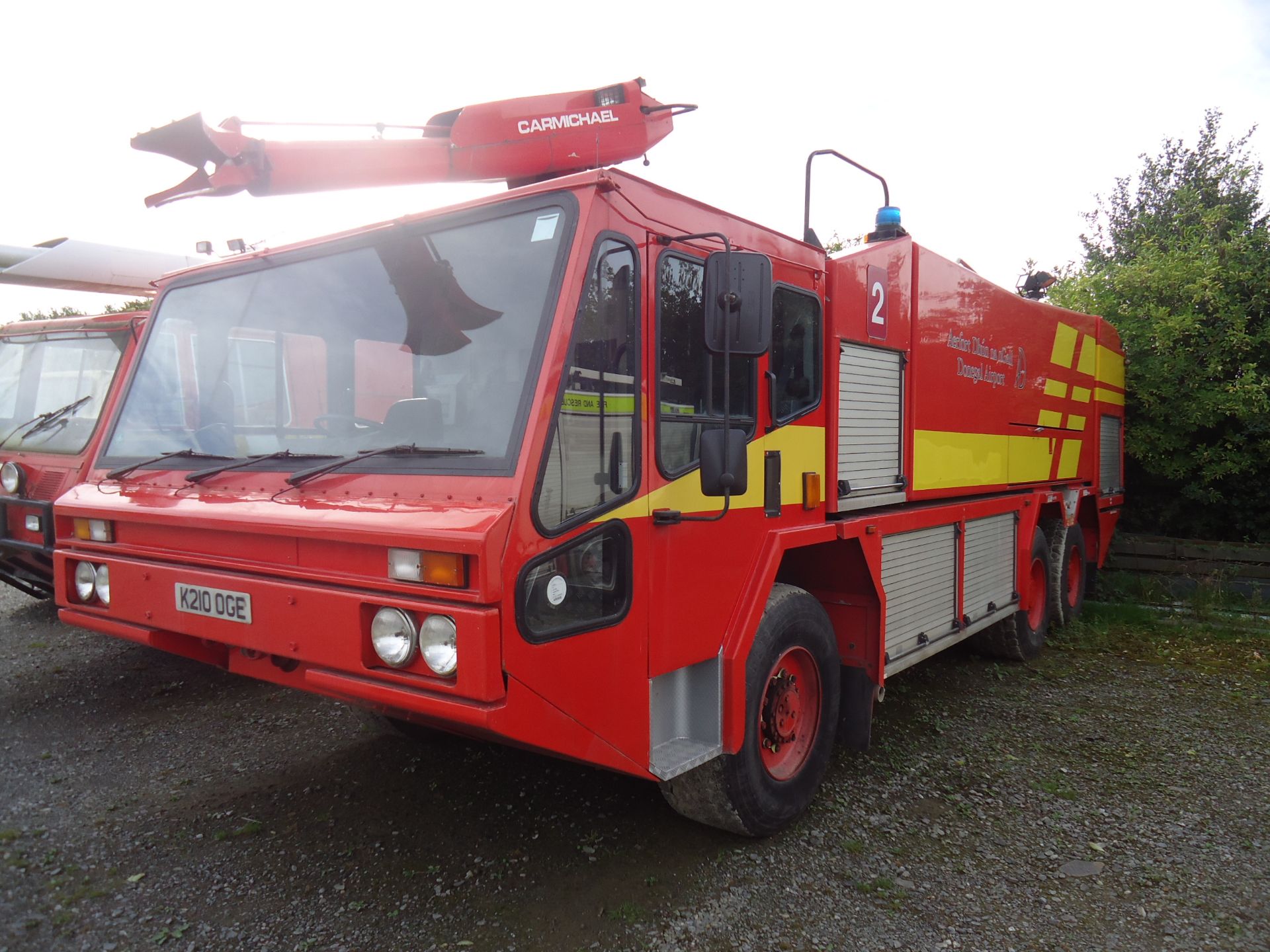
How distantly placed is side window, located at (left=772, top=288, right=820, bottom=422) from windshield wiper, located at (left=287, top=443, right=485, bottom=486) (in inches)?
54.2

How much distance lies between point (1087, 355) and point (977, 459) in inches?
109

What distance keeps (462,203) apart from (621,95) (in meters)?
1.13

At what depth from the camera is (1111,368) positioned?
306 inches

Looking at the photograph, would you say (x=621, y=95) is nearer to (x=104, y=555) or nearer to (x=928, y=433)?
(x=928, y=433)

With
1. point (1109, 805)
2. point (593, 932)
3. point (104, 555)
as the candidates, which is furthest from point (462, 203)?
point (1109, 805)

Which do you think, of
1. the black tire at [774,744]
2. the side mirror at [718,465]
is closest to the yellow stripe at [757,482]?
the side mirror at [718,465]

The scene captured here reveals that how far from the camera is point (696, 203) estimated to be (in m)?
3.07

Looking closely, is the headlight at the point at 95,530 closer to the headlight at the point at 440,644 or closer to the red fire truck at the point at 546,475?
the red fire truck at the point at 546,475

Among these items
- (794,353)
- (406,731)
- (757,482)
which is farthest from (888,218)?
(406,731)

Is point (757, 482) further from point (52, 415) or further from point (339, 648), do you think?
point (52, 415)

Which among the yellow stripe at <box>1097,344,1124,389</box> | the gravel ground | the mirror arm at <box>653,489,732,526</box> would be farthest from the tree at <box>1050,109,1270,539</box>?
the mirror arm at <box>653,489,732,526</box>

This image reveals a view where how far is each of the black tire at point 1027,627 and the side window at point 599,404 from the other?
13.7ft

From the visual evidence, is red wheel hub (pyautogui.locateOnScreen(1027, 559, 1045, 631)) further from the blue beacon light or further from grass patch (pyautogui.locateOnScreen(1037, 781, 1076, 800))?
the blue beacon light

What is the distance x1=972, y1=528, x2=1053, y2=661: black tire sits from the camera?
600cm
